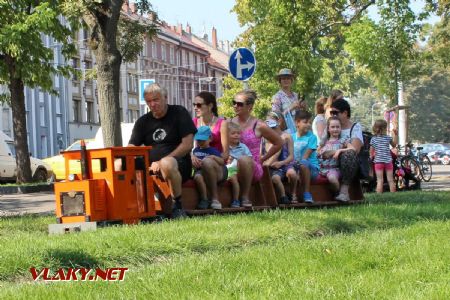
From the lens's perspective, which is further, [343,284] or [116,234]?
[116,234]

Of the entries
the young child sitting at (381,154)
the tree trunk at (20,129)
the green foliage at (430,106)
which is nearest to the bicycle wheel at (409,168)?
the young child sitting at (381,154)

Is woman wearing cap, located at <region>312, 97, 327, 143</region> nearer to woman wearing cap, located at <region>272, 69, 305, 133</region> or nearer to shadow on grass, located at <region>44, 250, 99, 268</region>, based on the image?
woman wearing cap, located at <region>272, 69, 305, 133</region>

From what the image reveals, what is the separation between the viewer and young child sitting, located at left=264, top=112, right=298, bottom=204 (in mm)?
13594

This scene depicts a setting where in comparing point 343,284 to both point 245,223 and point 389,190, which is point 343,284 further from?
point 389,190

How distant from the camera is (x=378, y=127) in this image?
19469 millimetres

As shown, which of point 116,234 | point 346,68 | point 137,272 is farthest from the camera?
point 346,68

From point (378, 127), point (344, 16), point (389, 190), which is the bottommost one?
point (389, 190)

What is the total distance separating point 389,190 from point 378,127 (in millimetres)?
1291

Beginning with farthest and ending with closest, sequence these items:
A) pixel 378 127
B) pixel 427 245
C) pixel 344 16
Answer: pixel 344 16 → pixel 378 127 → pixel 427 245

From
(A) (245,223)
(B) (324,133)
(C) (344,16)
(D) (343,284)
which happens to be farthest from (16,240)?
(C) (344,16)

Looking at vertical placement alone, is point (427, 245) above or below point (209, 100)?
below

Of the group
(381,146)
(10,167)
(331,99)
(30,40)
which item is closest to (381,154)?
(381,146)

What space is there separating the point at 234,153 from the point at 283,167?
41.1 inches

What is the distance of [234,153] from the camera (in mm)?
12992
